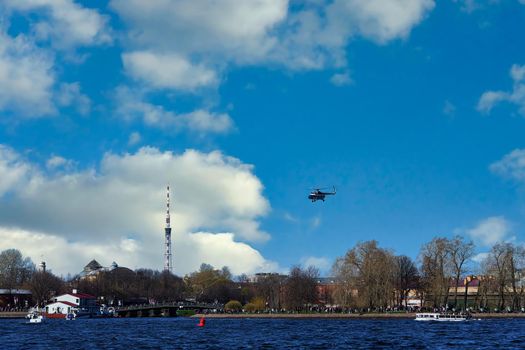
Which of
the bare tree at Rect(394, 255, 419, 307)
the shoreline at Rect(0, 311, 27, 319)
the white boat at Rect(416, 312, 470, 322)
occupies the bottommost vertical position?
the shoreline at Rect(0, 311, 27, 319)

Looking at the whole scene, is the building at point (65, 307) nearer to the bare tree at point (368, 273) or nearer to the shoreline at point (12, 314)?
the shoreline at point (12, 314)

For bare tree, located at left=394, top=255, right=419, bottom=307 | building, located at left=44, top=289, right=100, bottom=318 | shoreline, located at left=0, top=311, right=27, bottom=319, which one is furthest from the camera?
building, located at left=44, top=289, right=100, bottom=318

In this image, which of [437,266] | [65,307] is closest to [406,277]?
[437,266]

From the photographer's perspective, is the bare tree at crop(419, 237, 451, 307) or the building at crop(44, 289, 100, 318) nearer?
the bare tree at crop(419, 237, 451, 307)

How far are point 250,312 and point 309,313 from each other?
2593 centimetres

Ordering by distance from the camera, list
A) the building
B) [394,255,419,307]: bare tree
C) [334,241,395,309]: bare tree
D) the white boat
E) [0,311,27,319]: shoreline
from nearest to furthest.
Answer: the white boat < [334,241,395,309]: bare tree < [394,255,419,307]: bare tree < [0,311,27,319]: shoreline < the building

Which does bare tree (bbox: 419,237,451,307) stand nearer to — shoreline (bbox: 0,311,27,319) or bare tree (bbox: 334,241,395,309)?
bare tree (bbox: 334,241,395,309)

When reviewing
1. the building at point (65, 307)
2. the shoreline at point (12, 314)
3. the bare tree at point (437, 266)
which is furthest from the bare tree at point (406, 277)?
the shoreline at point (12, 314)

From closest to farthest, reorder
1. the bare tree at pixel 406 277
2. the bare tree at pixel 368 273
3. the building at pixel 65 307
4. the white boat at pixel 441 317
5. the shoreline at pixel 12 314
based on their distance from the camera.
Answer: the white boat at pixel 441 317
the bare tree at pixel 368 273
the bare tree at pixel 406 277
the shoreline at pixel 12 314
the building at pixel 65 307

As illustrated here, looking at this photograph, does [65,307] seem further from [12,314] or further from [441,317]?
[441,317]

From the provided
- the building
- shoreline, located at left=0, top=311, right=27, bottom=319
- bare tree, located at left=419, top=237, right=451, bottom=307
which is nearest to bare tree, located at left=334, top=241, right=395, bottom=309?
bare tree, located at left=419, top=237, right=451, bottom=307

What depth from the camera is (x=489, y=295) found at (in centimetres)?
15562

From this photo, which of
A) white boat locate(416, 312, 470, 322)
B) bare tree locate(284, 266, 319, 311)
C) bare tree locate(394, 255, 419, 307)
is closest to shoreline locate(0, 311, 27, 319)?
bare tree locate(284, 266, 319, 311)

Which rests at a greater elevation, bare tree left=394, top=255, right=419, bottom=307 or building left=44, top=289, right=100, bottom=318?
bare tree left=394, top=255, right=419, bottom=307
